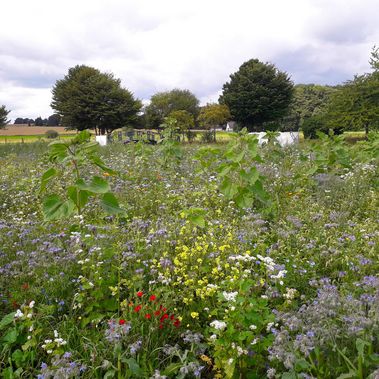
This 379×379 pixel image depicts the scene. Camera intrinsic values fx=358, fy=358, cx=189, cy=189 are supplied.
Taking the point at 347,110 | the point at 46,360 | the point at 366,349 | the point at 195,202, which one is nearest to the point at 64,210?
the point at 46,360

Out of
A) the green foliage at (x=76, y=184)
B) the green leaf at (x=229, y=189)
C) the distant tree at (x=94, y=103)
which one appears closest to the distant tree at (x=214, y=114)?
the distant tree at (x=94, y=103)

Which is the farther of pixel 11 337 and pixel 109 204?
pixel 109 204

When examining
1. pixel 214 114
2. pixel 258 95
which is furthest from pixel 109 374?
pixel 258 95

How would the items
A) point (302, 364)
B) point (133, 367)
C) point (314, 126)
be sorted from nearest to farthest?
1. point (302, 364)
2. point (133, 367)
3. point (314, 126)

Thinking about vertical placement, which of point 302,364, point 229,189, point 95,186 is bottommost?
point 302,364

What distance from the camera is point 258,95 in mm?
42844

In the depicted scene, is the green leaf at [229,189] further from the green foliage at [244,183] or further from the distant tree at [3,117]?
the distant tree at [3,117]

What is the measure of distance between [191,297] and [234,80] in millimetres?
45686

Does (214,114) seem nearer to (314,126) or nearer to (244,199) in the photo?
(314,126)

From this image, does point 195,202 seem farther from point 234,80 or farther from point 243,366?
point 234,80

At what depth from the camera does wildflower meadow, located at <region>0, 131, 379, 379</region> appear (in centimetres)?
192

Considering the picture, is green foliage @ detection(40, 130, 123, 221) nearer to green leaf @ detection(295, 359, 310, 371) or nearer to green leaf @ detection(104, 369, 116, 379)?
green leaf @ detection(104, 369, 116, 379)

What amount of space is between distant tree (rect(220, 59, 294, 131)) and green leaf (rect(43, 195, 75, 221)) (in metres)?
41.2

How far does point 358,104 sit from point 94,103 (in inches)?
1148
